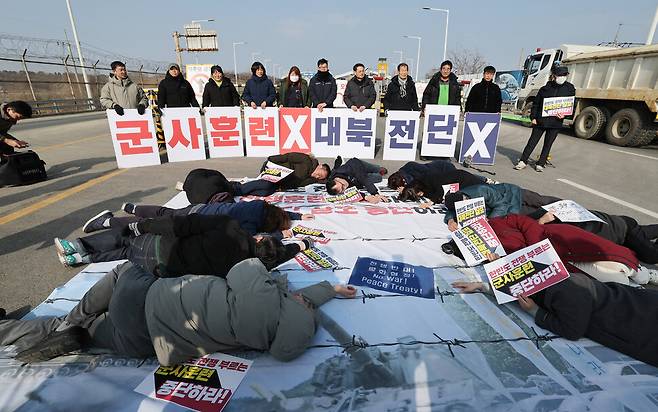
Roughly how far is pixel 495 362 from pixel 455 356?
8.8 inches

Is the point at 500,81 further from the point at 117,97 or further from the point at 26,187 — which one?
the point at 26,187

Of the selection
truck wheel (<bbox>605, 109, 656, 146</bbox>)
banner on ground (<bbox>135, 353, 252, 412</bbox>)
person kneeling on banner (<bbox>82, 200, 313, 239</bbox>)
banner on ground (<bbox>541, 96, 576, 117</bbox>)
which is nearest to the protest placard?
person kneeling on banner (<bbox>82, 200, 313, 239</bbox>)

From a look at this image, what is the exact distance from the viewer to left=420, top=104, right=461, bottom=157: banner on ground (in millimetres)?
6861

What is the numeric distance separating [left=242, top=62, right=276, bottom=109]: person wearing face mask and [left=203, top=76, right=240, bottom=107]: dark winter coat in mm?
358

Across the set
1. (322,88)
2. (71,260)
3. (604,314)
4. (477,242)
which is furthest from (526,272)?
(322,88)

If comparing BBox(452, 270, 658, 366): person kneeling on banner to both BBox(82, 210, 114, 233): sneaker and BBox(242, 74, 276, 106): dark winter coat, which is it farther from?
BBox(242, 74, 276, 106): dark winter coat

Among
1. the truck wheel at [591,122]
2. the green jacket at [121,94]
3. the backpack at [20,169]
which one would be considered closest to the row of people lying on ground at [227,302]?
the backpack at [20,169]

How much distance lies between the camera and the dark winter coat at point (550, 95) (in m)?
6.08

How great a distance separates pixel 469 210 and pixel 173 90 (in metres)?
6.09

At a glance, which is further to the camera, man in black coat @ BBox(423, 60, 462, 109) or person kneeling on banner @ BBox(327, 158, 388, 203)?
man in black coat @ BBox(423, 60, 462, 109)

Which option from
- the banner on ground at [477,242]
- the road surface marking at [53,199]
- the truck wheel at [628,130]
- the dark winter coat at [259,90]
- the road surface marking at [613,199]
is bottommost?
the road surface marking at [613,199]

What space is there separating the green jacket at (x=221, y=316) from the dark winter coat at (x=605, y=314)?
5.20ft

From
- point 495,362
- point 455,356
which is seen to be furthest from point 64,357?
point 495,362

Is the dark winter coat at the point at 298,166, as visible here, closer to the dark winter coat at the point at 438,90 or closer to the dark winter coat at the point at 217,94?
the dark winter coat at the point at 217,94
